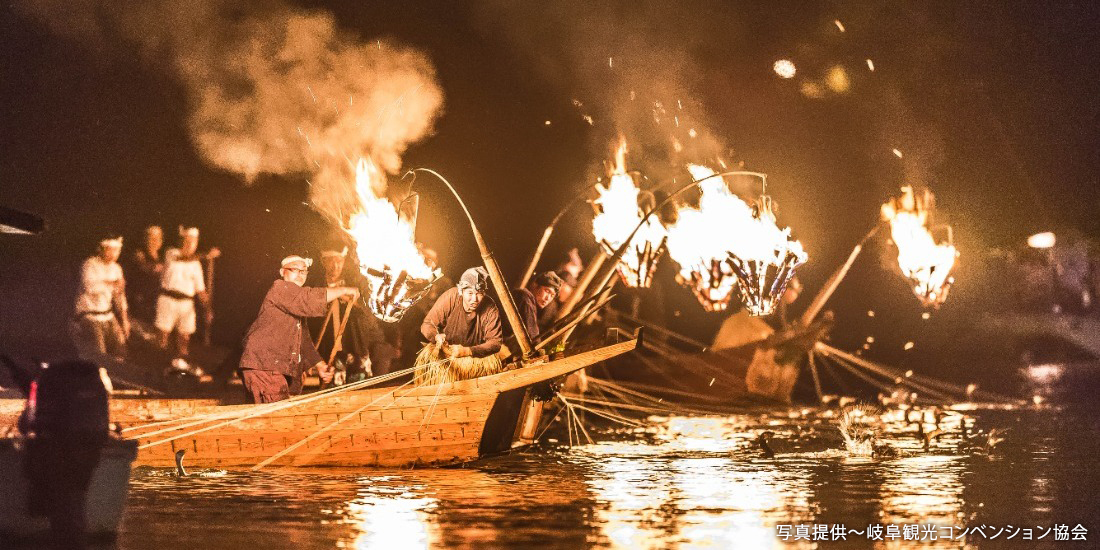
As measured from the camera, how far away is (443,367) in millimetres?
11906

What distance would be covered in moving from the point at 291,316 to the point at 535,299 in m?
3.06

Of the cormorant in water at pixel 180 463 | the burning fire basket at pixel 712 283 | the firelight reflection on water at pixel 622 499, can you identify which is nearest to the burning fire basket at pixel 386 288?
the firelight reflection on water at pixel 622 499

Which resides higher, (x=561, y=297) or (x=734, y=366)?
(x=561, y=297)

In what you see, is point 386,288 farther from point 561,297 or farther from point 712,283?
point 712,283

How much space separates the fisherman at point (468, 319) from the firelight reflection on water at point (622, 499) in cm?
128

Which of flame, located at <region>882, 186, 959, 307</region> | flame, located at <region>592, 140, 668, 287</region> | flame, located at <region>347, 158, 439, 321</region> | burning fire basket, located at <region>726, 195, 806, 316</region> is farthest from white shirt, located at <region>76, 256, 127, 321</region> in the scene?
flame, located at <region>882, 186, 959, 307</region>

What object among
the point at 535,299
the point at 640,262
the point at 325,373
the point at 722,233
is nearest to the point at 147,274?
the point at 325,373

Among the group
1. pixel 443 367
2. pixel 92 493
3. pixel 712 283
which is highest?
pixel 712 283

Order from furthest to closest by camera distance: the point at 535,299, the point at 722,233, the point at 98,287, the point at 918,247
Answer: the point at 918,247 < the point at 722,233 < the point at 98,287 < the point at 535,299

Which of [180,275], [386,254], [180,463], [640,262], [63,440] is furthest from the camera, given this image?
[640,262]

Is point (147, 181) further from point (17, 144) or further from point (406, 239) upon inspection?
point (406, 239)

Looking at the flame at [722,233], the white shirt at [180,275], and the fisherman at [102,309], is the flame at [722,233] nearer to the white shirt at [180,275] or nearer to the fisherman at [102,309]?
the white shirt at [180,275]

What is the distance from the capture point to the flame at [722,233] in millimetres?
18719

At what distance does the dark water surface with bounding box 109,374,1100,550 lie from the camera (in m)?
7.49
